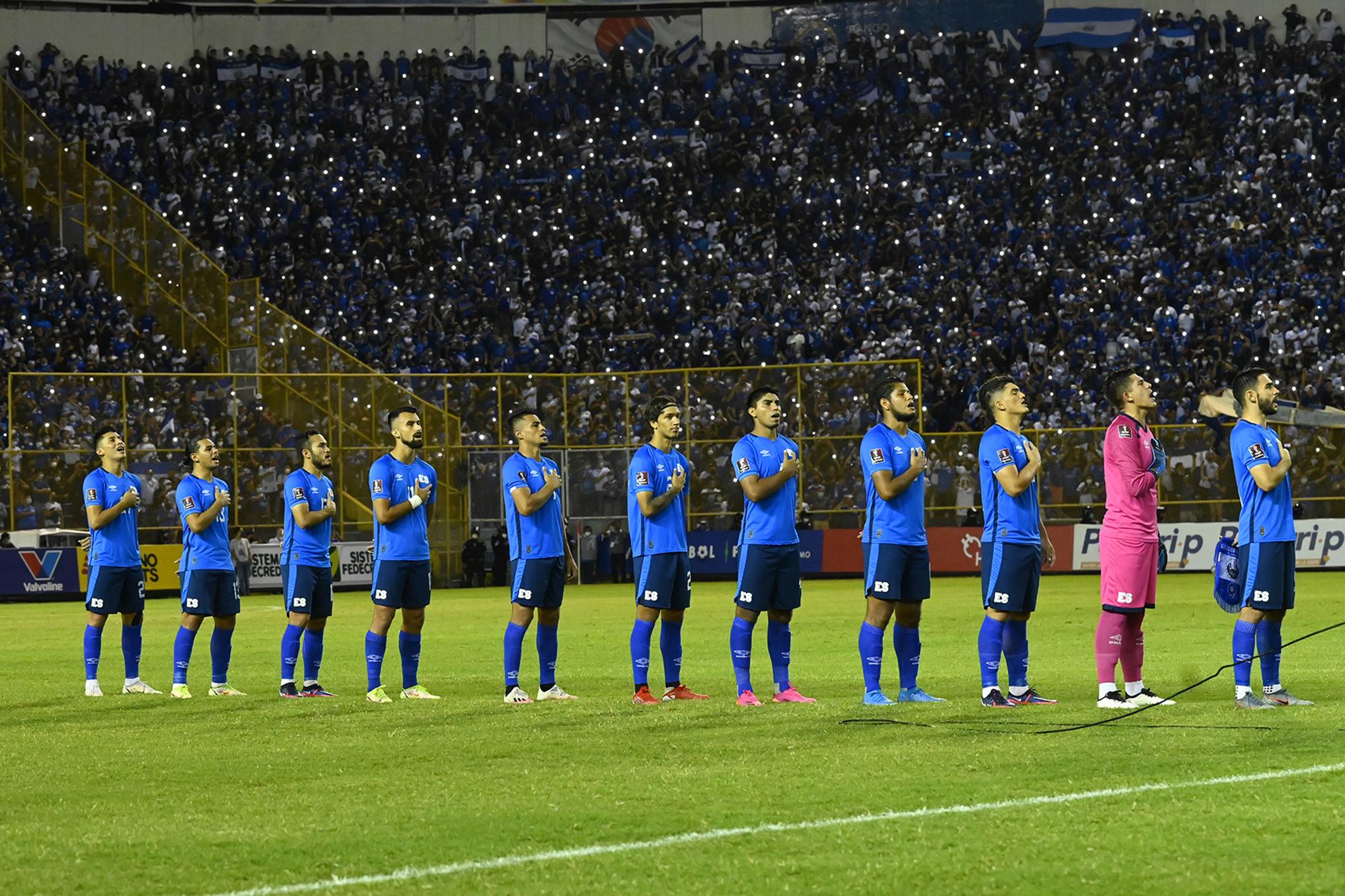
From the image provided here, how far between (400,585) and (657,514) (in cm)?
233

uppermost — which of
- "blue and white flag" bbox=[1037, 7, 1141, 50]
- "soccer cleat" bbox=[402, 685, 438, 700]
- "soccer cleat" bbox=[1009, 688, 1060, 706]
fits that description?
"blue and white flag" bbox=[1037, 7, 1141, 50]

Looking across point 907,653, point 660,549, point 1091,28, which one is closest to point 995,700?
point 907,653

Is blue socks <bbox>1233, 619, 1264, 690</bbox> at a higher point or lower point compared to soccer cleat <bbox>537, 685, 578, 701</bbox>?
higher

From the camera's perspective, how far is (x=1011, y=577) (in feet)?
37.9

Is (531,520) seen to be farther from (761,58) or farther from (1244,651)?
(761,58)

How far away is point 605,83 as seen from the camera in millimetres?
51000

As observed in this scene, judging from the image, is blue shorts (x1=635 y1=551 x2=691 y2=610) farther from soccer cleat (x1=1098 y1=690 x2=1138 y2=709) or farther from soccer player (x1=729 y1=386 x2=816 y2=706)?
soccer cleat (x1=1098 y1=690 x2=1138 y2=709)

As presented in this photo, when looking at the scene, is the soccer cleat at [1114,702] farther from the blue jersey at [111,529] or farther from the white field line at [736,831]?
the blue jersey at [111,529]

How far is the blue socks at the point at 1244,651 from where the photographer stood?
36.1ft

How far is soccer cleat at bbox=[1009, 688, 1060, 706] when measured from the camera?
11453 millimetres

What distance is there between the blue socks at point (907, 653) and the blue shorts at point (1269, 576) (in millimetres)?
2305

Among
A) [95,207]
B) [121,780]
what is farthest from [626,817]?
[95,207]

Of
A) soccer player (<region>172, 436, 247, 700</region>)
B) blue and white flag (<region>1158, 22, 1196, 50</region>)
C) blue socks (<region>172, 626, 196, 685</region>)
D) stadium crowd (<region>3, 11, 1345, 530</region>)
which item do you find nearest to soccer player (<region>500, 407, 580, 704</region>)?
soccer player (<region>172, 436, 247, 700</region>)

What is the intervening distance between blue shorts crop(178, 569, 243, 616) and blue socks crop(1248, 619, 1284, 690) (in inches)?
333
